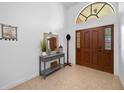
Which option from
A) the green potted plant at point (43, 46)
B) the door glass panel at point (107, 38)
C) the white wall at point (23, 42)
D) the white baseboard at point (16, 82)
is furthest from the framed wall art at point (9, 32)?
the door glass panel at point (107, 38)

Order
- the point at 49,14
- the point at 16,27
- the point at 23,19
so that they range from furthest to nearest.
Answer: the point at 49,14 → the point at 23,19 → the point at 16,27

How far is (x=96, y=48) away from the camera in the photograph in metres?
4.00

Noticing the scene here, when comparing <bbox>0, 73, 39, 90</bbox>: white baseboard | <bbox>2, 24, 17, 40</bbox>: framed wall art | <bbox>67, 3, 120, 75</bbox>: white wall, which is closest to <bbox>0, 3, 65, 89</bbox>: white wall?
<bbox>0, 73, 39, 90</bbox>: white baseboard

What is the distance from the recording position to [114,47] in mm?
3422

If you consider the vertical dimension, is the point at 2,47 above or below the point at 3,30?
below

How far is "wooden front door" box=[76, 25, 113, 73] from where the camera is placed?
3.59 meters

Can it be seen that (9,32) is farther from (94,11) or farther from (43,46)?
(94,11)

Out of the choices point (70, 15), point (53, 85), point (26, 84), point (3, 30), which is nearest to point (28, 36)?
point (3, 30)

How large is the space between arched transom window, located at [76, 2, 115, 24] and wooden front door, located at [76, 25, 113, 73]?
2.14ft

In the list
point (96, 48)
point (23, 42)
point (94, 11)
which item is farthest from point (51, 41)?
point (94, 11)

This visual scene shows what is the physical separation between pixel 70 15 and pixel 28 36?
296 cm

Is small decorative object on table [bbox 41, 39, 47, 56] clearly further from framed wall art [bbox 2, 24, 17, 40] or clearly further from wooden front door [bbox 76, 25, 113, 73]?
wooden front door [bbox 76, 25, 113, 73]

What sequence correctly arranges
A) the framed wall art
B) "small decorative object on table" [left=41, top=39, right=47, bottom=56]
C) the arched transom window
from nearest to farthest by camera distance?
1. the framed wall art
2. "small decorative object on table" [left=41, top=39, right=47, bottom=56]
3. the arched transom window

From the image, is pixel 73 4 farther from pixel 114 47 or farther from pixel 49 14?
pixel 114 47
